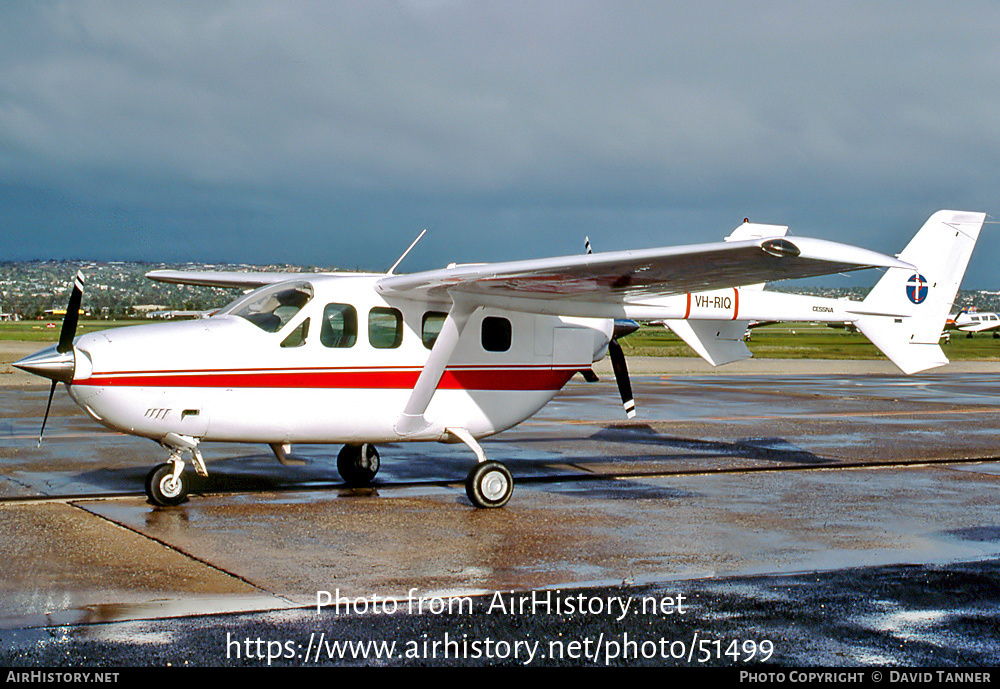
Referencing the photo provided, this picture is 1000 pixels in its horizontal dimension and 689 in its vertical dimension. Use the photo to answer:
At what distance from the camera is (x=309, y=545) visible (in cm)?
846

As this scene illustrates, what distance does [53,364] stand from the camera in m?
8.98

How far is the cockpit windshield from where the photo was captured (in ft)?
33.5

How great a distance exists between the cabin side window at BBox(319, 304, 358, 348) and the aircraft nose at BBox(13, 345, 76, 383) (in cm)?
233

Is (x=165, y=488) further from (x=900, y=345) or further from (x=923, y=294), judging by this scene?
(x=923, y=294)

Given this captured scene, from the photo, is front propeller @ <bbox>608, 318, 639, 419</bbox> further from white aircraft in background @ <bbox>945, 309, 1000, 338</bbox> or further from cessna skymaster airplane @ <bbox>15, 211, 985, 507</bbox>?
white aircraft in background @ <bbox>945, 309, 1000, 338</bbox>

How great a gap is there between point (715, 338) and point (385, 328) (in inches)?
209

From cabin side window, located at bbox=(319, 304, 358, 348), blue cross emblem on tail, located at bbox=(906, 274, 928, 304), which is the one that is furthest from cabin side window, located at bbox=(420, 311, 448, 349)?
blue cross emblem on tail, located at bbox=(906, 274, 928, 304)

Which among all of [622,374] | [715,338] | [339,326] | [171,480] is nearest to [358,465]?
[339,326]

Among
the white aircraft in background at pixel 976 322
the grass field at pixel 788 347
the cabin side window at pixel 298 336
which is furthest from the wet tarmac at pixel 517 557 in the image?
the white aircraft in background at pixel 976 322

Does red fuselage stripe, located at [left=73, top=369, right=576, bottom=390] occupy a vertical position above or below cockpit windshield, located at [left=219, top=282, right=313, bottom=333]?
below

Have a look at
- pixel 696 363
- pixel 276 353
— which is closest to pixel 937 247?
pixel 276 353

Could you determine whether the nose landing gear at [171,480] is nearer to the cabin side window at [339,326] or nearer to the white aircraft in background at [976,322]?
the cabin side window at [339,326]

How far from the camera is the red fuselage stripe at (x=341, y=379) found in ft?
30.8

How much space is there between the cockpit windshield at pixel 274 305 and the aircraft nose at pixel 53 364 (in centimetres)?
172
